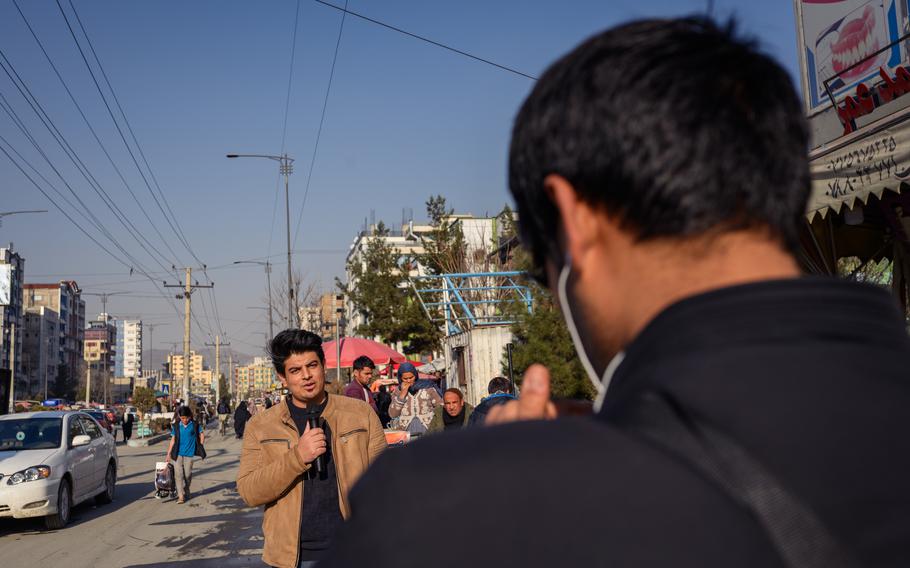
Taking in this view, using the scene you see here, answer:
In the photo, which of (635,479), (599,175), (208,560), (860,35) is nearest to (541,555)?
(635,479)

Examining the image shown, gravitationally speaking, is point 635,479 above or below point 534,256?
below

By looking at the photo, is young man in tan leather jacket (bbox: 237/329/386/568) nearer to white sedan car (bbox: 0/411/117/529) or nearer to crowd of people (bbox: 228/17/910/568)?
crowd of people (bbox: 228/17/910/568)

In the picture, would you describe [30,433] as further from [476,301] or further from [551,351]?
[476,301]

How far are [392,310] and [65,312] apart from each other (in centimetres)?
11787

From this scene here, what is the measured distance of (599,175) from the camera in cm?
99

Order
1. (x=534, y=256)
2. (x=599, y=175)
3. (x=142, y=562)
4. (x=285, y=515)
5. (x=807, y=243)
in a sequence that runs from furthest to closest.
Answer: (x=142, y=562)
(x=807, y=243)
(x=285, y=515)
(x=534, y=256)
(x=599, y=175)

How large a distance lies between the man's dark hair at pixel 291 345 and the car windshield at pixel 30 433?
10.3 meters

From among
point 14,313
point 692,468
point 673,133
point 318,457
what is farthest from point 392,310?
point 14,313

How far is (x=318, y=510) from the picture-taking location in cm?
426

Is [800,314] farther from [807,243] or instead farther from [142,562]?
[142,562]

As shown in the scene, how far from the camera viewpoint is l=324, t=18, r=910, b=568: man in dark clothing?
779 millimetres

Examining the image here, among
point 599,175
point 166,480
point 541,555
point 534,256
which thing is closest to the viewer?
point 541,555

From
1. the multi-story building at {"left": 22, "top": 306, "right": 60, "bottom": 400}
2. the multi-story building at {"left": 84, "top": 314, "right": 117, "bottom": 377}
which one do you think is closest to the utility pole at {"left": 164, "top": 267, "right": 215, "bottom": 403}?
the multi-story building at {"left": 22, "top": 306, "right": 60, "bottom": 400}

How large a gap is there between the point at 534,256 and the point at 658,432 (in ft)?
1.38
